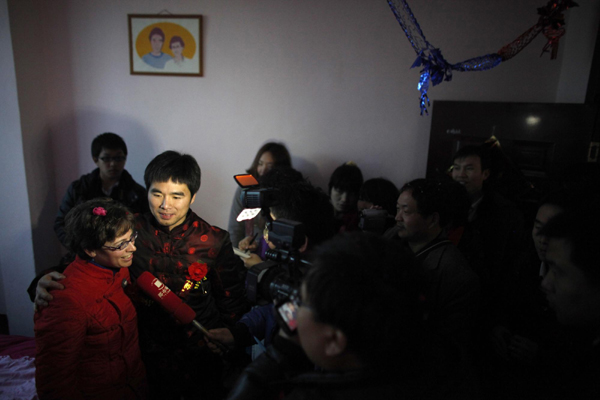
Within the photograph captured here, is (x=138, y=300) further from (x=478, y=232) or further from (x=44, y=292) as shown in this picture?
(x=478, y=232)

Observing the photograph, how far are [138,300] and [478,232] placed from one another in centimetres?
177

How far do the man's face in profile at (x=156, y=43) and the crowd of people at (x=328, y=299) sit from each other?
1.85 metres

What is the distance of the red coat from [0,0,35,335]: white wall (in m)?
1.80

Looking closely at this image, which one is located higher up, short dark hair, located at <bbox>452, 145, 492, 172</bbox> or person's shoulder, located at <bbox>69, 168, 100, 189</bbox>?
short dark hair, located at <bbox>452, 145, 492, 172</bbox>

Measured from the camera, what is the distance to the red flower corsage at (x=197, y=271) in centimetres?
153

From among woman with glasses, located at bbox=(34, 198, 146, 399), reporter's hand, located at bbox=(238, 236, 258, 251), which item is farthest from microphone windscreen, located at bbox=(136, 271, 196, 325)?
reporter's hand, located at bbox=(238, 236, 258, 251)

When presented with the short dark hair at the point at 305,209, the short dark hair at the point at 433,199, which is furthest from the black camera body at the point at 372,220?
the short dark hair at the point at 433,199

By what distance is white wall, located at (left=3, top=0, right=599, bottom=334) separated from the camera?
2645 mm

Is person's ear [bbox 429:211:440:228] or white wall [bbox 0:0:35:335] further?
white wall [bbox 0:0:35:335]

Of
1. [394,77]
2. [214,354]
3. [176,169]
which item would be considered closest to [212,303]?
[214,354]

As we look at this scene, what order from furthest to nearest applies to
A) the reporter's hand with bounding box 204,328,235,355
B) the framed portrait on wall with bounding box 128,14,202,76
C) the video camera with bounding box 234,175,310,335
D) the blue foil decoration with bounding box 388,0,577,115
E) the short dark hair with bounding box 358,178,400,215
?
the framed portrait on wall with bounding box 128,14,202,76, the short dark hair with bounding box 358,178,400,215, the blue foil decoration with bounding box 388,0,577,115, the reporter's hand with bounding box 204,328,235,355, the video camera with bounding box 234,175,310,335

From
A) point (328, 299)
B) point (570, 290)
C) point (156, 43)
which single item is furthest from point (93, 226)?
point (156, 43)

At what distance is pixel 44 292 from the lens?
120 centimetres

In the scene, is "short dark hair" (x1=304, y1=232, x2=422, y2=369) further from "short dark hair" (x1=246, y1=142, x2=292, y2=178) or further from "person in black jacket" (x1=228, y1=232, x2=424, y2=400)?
"short dark hair" (x1=246, y1=142, x2=292, y2=178)
